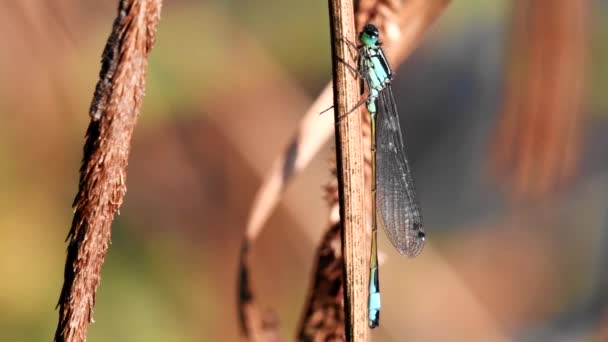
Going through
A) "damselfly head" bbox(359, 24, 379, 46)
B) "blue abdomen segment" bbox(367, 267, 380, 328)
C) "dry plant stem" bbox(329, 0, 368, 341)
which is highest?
"damselfly head" bbox(359, 24, 379, 46)

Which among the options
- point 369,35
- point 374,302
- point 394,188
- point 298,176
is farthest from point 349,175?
point 298,176

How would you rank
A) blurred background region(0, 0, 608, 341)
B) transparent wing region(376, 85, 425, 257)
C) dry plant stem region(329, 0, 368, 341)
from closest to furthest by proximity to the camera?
1. dry plant stem region(329, 0, 368, 341)
2. transparent wing region(376, 85, 425, 257)
3. blurred background region(0, 0, 608, 341)

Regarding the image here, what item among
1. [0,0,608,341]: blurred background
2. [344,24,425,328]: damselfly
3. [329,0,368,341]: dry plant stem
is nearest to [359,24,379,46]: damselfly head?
[344,24,425,328]: damselfly

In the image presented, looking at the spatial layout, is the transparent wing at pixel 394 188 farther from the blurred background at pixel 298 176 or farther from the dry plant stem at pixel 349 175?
the dry plant stem at pixel 349 175

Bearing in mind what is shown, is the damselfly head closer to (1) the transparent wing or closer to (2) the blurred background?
(1) the transparent wing

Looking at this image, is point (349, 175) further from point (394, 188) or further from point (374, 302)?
point (394, 188)

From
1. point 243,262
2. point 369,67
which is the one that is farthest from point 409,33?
point 243,262
